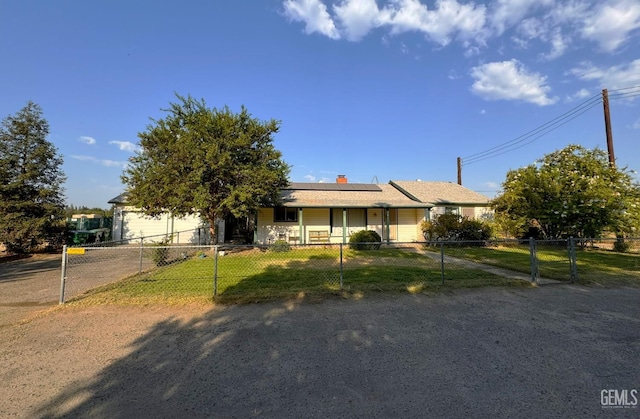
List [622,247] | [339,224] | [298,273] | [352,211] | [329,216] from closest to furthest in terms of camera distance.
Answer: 1. [298,273]
2. [622,247]
3. [329,216]
4. [339,224]
5. [352,211]

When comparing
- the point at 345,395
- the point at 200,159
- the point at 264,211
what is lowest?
the point at 345,395

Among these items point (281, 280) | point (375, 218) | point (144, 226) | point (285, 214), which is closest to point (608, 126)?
point (375, 218)

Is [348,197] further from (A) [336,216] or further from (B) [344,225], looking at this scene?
(B) [344,225]

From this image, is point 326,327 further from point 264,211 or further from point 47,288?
point 264,211

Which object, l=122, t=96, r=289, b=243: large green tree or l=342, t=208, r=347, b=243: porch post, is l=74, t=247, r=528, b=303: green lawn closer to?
l=122, t=96, r=289, b=243: large green tree

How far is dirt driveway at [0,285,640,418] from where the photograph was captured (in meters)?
2.79

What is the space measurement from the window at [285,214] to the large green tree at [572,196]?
39.3 feet

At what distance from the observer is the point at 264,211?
17781 mm

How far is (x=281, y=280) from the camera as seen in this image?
824cm

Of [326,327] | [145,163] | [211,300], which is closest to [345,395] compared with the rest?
[326,327]

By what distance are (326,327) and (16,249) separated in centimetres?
1645

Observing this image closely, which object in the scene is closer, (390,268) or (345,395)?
(345,395)

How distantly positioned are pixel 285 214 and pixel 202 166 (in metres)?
6.30

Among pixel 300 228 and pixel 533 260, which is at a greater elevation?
pixel 300 228
